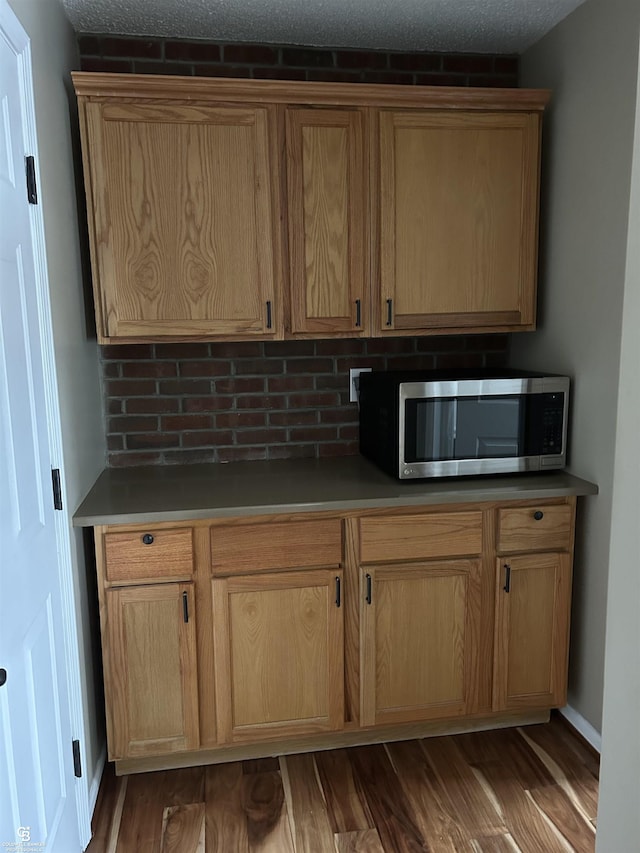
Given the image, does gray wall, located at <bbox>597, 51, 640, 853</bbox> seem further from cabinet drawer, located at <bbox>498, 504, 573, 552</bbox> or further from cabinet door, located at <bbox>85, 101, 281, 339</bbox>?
cabinet door, located at <bbox>85, 101, 281, 339</bbox>

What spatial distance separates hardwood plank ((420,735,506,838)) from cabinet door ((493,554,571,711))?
0.23 m

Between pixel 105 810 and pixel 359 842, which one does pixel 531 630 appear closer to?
pixel 359 842

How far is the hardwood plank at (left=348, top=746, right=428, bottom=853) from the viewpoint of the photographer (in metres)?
1.85

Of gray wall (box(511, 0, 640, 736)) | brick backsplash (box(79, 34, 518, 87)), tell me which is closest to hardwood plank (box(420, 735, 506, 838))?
gray wall (box(511, 0, 640, 736))

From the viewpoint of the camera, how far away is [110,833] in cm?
191

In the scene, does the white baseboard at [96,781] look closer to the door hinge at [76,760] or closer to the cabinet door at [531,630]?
the door hinge at [76,760]

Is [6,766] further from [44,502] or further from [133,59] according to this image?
[133,59]

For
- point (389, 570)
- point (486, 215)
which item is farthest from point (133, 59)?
point (389, 570)

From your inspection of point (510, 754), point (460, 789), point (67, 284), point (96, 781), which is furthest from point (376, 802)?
point (67, 284)

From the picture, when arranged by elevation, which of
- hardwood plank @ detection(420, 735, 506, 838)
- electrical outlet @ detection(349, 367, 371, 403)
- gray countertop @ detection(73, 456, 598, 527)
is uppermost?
electrical outlet @ detection(349, 367, 371, 403)

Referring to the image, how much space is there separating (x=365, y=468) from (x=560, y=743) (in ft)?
3.78

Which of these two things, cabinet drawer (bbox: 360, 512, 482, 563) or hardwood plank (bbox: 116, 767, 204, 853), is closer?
hardwood plank (bbox: 116, 767, 204, 853)

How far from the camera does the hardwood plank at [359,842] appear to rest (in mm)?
1822

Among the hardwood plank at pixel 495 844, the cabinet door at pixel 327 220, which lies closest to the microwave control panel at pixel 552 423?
the cabinet door at pixel 327 220
